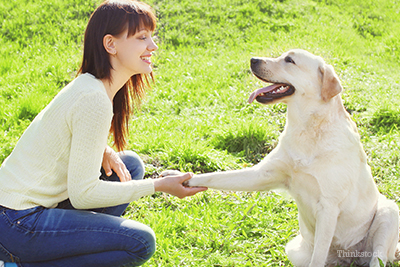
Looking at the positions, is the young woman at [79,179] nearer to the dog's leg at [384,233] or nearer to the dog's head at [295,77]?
the dog's head at [295,77]

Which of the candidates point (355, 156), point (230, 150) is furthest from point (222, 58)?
point (355, 156)

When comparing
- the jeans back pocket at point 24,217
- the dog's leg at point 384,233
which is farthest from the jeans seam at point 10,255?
the dog's leg at point 384,233

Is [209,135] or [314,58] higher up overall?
[314,58]

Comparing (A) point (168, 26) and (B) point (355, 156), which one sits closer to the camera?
(B) point (355, 156)

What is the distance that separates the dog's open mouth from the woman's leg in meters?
1.16

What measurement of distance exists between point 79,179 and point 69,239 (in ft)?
1.04

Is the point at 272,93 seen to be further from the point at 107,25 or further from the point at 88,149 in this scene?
the point at 88,149

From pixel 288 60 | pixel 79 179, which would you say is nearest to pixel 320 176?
pixel 288 60

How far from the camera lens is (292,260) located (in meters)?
2.76

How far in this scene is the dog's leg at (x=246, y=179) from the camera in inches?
105

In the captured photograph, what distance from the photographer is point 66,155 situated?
2145 millimetres

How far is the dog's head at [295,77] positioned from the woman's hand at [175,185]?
0.71 m

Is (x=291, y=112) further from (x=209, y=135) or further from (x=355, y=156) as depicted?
(x=209, y=135)

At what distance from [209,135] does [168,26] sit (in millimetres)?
3925
